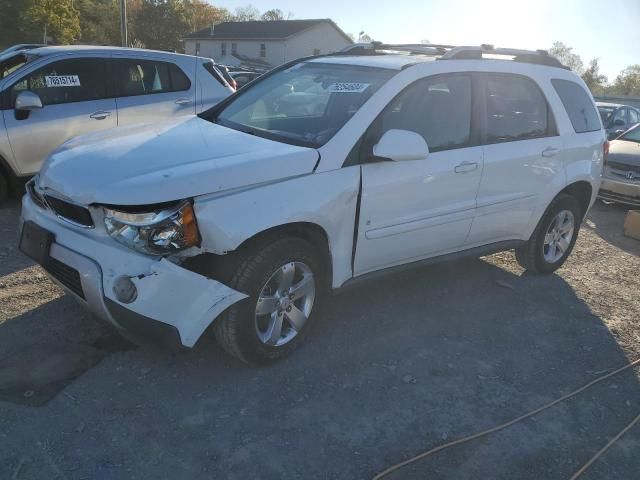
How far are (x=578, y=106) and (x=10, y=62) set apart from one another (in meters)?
5.79

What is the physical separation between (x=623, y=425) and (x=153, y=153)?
3.10m

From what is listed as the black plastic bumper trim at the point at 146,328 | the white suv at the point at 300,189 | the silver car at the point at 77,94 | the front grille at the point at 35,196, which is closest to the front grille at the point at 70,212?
the white suv at the point at 300,189

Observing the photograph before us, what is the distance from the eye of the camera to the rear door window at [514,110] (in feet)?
14.7

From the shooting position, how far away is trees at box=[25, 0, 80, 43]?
38.2 meters

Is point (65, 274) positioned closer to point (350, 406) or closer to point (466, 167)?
point (350, 406)

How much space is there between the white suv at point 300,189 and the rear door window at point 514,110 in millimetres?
15

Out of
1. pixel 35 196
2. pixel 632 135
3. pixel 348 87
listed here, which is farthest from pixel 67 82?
pixel 632 135

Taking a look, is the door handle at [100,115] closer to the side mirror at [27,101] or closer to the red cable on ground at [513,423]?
the side mirror at [27,101]

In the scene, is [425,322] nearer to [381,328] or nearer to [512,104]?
[381,328]

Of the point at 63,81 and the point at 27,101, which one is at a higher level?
the point at 63,81

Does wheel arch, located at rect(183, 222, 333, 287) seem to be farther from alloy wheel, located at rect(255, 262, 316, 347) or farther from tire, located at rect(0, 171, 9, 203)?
tire, located at rect(0, 171, 9, 203)

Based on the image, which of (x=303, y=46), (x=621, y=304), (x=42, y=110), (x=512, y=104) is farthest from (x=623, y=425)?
(x=303, y=46)

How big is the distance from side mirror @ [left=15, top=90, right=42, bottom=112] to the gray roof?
47670mm

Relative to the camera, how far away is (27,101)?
18.9 ft
